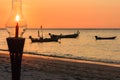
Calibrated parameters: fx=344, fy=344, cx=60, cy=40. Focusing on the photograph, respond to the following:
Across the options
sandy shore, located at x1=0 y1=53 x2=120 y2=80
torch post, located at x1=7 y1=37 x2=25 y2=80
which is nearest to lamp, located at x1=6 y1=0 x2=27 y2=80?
torch post, located at x1=7 y1=37 x2=25 y2=80

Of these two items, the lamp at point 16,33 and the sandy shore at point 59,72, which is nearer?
the lamp at point 16,33

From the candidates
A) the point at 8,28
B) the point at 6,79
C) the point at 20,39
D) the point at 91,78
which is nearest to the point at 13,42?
the point at 20,39

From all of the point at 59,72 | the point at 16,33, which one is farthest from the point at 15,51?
the point at 59,72

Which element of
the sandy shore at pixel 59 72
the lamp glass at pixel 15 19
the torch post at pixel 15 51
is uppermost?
the lamp glass at pixel 15 19

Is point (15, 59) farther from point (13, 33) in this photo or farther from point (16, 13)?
point (16, 13)

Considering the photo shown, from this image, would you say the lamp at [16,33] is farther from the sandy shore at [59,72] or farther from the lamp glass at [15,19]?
the sandy shore at [59,72]

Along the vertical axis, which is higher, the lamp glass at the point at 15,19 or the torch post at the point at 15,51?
the lamp glass at the point at 15,19

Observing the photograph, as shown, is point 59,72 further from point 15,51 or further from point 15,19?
point 15,19

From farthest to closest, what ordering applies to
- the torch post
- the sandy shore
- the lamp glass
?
the sandy shore → the torch post → the lamp glass

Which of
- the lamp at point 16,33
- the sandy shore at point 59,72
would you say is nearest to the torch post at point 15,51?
the lamp at point 16,33

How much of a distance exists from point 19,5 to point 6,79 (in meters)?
6.88

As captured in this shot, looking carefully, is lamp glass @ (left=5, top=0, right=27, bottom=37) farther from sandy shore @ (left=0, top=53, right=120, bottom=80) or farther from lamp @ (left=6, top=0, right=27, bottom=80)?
sandy shore @ (left=0, top=53, right=120, bottom=80)

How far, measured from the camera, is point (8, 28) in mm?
4883

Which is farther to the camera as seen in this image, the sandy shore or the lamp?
the sandy shore
